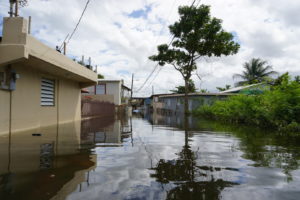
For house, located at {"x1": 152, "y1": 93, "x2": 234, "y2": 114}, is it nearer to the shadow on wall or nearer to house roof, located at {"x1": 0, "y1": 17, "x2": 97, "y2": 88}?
the shadow on wall

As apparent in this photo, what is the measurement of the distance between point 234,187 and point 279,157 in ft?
8.54

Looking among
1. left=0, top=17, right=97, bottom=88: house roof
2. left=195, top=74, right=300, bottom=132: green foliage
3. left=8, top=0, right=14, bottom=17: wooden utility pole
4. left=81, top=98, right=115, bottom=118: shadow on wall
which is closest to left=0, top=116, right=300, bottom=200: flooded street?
left=0, top=17, right=97, bottom=88: house roof

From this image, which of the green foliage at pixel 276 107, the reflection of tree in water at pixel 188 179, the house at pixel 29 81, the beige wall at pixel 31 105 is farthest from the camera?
the green foliage at pixel 276 107

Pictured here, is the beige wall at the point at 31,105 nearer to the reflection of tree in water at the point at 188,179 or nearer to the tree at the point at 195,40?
the reflection of tree in water at the point at 188,179

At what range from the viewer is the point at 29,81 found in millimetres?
9547

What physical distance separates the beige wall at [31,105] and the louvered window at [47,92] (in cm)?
23

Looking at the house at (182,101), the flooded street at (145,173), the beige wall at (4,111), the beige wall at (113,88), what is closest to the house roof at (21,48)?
the beige wall at (4,111)


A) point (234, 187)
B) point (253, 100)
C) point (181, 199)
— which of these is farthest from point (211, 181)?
point (253, 100)

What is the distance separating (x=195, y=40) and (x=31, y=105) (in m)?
18.8

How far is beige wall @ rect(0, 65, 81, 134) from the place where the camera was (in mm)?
7959

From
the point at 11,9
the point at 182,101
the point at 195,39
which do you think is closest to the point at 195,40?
the point at 195,39

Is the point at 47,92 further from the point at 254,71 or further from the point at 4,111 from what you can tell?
the point at 254,71

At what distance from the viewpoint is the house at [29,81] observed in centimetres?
755

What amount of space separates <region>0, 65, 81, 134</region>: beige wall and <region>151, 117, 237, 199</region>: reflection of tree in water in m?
6.44
